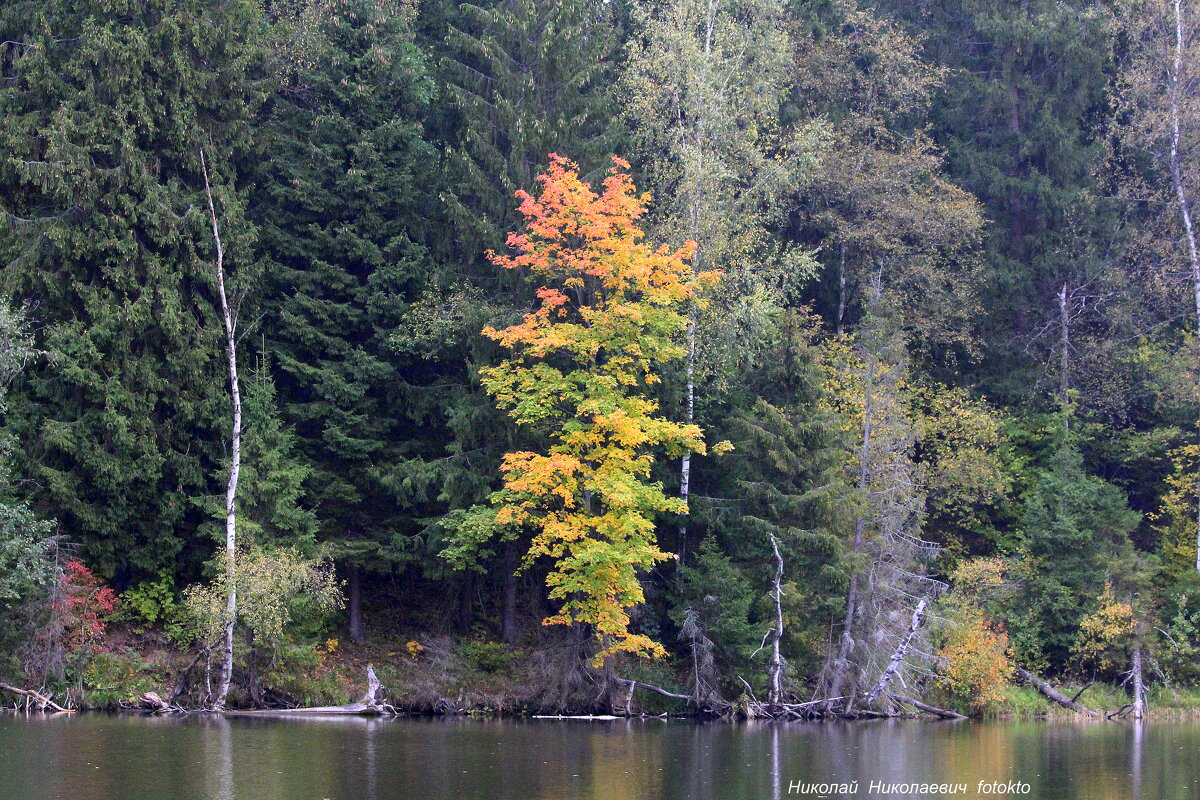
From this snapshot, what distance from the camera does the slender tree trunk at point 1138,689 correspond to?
101 feet

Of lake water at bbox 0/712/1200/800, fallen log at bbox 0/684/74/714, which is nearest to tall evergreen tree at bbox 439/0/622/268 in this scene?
lake water at bbox 0/712/1200/800

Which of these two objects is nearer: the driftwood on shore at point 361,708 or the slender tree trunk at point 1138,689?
the driftwood on shore at point 361,708

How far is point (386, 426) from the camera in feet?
106

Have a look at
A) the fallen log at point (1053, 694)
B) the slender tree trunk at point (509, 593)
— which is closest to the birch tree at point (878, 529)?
the fallen log at point (1053, 694)

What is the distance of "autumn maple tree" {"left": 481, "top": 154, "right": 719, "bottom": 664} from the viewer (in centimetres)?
2797

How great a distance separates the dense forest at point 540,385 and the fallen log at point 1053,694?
61cm

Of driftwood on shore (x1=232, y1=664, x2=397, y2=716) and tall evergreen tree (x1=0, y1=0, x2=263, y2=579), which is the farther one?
tall evergreen tree (x1=0, y1=0, x2=263, y2=579)

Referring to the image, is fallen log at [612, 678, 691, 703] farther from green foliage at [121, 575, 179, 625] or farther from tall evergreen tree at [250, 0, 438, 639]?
green foliage at [121, 575, 179, 625]

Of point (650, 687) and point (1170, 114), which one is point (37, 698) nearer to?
point (650, 687)

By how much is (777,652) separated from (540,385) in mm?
8334

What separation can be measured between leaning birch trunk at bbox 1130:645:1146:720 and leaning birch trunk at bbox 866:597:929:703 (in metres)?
6.43

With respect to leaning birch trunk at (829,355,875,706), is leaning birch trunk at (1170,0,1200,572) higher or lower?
higher

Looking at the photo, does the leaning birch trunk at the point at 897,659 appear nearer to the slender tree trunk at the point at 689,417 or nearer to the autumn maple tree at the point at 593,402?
the autumn maple tree at the point at 593,402

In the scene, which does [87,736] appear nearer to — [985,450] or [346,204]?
[346,204]
